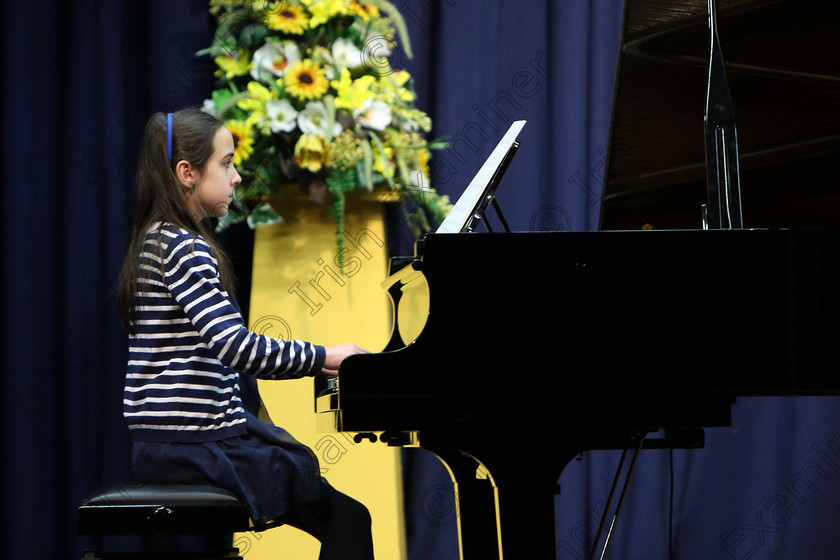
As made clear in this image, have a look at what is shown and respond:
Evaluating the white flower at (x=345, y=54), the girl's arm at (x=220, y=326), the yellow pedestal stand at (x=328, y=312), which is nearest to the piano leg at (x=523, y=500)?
the girl's arm at (x=220, y=326)

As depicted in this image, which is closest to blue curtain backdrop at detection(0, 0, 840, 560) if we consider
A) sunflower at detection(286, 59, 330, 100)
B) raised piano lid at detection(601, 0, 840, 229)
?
sunflower at detection(286, 59, 330, 100)

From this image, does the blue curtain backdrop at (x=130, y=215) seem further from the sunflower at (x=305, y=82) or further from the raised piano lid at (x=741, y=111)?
the raised piano lid at (x=741, y=111)

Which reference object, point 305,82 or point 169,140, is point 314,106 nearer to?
point 305,82

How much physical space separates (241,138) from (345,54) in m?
0.39

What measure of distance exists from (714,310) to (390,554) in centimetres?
149

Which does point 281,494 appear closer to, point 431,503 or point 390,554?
point 390,554

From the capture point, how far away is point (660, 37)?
2207mm

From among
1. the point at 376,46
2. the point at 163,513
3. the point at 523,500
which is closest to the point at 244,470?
the point at 163,513

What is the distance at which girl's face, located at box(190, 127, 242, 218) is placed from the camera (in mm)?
2014

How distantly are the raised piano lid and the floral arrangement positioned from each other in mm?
702

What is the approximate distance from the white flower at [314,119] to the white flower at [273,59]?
14cm

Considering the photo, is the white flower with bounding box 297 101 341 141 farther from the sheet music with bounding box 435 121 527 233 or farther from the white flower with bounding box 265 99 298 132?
the sheet music with bounding box 435 121 527 233

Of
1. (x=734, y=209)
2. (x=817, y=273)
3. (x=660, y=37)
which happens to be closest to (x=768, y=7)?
(x=660, y=37)

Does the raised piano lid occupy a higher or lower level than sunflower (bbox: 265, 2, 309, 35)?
lower
